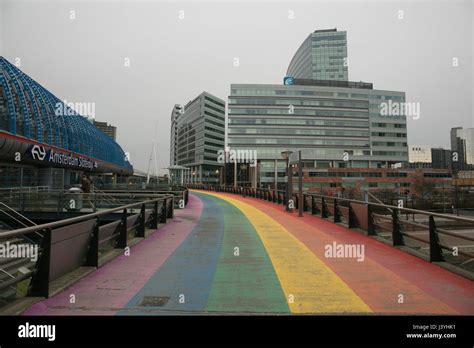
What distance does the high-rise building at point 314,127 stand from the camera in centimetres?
8975

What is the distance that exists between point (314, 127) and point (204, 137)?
49.8 meters

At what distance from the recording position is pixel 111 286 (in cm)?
419

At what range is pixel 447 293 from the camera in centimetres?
389

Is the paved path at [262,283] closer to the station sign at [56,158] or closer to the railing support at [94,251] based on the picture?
the railing support at [94,251]

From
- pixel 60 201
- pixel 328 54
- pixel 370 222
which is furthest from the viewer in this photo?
pixel 328 54

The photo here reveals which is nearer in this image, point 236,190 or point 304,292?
point 304,292

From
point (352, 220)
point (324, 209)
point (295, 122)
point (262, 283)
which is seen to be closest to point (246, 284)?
point (262, 283)

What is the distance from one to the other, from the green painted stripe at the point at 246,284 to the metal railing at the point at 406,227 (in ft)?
10.3

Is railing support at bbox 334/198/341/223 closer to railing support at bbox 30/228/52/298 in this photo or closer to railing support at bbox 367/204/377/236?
railing support at bbox 367/204/377/236

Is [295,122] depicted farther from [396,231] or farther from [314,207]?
[396,231]
